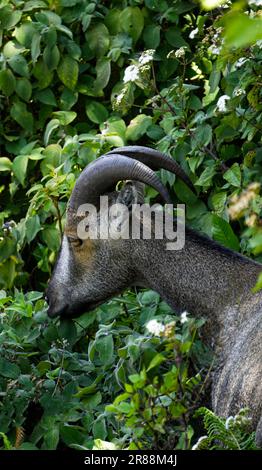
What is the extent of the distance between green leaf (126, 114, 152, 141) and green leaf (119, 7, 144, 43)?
2.87 feet

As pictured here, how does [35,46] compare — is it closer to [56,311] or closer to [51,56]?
[51,56]

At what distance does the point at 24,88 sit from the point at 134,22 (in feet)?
3.17

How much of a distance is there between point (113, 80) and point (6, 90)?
80cm

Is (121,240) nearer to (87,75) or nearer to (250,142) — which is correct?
(250,142)

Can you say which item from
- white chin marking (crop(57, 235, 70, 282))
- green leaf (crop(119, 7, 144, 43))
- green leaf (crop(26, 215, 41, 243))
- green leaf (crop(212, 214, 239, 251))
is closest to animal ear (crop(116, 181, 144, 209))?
white chin marking (crop(57, 235, 70, 282))

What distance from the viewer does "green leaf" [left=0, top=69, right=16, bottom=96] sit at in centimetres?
819

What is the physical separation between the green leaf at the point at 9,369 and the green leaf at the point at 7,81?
118 inches

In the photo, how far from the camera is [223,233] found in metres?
6.19

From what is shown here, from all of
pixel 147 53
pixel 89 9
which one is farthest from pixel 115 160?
pixel 89 9

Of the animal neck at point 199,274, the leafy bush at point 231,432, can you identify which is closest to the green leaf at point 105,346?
the animal neck at point 199,274

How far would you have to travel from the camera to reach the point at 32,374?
590cm

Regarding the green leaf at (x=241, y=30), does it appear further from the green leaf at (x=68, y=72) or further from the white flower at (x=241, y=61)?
the green leaf at (x=68, y=72)

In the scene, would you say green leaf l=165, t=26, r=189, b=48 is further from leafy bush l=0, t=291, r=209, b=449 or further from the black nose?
the black nose

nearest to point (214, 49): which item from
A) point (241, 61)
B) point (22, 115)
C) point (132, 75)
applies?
point (241, 61)
